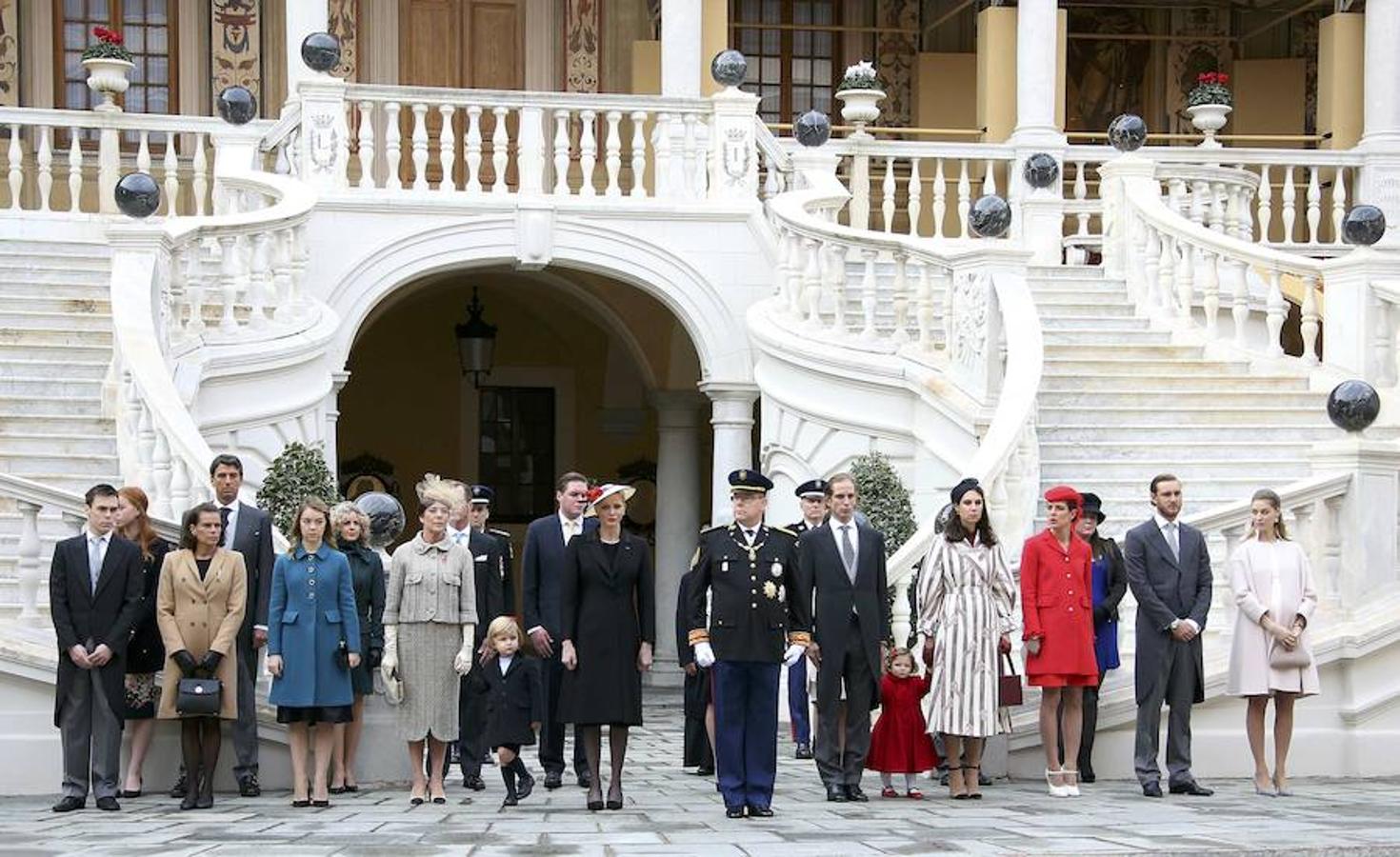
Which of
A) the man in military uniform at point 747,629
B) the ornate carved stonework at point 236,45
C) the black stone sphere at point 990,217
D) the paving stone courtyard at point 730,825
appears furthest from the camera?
the ornate carved stonework at point 236,45

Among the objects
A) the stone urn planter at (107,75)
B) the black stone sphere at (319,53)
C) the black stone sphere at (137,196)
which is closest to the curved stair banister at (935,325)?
the black stone sphere at (319,53)

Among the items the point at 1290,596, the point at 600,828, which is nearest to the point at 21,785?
the point at 600,828

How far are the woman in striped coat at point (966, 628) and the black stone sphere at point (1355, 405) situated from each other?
8.14ft

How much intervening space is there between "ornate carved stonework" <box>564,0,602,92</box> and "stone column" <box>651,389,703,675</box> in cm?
382

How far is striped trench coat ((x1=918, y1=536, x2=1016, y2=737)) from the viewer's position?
1162 cm

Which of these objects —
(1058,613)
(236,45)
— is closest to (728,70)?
(236,45)

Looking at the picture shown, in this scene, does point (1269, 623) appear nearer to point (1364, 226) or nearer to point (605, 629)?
point (605, 629)

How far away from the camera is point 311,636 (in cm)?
1159

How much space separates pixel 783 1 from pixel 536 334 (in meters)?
4.52

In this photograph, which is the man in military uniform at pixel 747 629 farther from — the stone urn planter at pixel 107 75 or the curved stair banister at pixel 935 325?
the stone urn planter at pixel 107 75

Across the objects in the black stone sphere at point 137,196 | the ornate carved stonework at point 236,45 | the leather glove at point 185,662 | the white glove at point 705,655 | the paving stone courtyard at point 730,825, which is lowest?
the paving stone courtyard at point 730,825

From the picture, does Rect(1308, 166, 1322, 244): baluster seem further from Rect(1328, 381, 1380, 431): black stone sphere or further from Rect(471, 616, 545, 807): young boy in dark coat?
Rect(471, 616, 545, 807): young boy in dark coat

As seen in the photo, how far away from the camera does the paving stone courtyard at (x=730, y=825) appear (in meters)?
9.43

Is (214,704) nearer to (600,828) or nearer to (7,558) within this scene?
(600,828)
